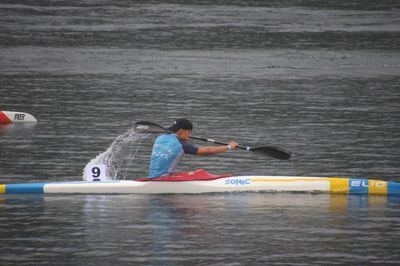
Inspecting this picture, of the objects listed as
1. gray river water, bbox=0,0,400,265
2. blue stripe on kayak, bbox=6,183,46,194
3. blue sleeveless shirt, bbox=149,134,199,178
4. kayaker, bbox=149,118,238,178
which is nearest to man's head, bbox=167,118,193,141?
kayaker, bbox=149,118,238,178

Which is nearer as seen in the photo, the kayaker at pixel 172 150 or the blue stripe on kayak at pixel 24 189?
the blue stripe on kayak at pixel 24 189

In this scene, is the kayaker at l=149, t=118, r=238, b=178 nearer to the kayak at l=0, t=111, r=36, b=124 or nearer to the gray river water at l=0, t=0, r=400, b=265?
the gray river water at l=0, t=0, r=400, b=265

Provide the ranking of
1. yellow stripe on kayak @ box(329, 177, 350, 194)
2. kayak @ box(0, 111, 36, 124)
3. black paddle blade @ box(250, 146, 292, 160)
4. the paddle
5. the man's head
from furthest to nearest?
kayak @ box(0, 111, 36, 124)
black paddle blade @ box(250, 146, 292, 160)
the paddle
the man's head
yellow stripe on kayak @ box(329, 177, 350, 194)

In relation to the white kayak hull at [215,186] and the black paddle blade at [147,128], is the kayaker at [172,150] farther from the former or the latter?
the black paddle blade at [147,128]

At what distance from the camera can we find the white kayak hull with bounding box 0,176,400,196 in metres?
27.1

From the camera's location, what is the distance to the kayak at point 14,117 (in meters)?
39.7

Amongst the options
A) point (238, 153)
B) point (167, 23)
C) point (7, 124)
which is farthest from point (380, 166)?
point (167, 23)

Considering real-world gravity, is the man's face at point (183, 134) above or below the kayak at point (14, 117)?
above

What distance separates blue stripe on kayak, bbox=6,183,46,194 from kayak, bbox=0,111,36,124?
500 inches

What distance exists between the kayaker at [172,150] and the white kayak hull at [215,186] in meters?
0.33

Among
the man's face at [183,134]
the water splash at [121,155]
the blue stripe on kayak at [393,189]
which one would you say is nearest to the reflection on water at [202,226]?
the blue stripe on kayak at [393,189]

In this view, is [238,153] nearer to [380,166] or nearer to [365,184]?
[380,166]

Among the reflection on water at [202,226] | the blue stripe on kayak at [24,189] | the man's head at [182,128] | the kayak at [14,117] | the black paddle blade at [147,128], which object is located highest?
the man's head at [182,128]

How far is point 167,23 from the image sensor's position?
250 ft
